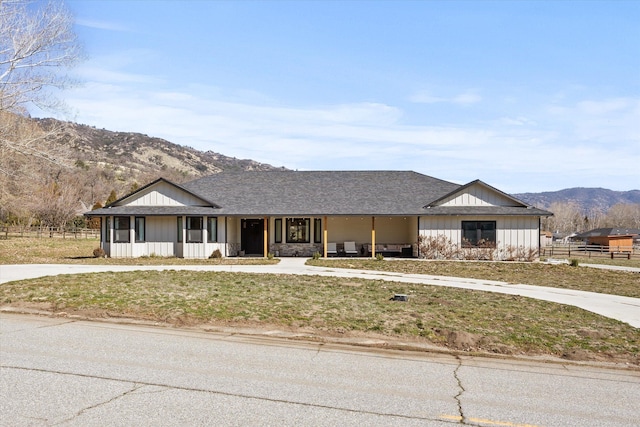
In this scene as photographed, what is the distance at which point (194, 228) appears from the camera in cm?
3005

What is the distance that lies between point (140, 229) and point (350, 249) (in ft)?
40.2

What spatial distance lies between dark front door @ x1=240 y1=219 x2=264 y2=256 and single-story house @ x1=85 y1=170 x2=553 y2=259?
62 millimetres

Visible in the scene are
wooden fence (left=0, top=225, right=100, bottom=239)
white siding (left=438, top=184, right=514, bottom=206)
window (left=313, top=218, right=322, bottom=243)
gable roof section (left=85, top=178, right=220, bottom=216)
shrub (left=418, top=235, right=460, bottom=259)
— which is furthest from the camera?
wooden fence (left=0, top=225, right=100, bottom=239)

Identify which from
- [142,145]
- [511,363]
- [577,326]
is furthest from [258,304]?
[142,145]

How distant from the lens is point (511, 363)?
27.4ft

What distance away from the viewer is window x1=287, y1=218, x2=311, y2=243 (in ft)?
105

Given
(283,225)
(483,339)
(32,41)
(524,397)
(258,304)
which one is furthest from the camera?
(283,225)

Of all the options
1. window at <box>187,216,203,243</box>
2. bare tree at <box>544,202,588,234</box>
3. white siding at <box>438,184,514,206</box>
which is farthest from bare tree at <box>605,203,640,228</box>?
window at <box>187,216,203,243</box>

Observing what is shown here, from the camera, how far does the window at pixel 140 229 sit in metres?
30.1

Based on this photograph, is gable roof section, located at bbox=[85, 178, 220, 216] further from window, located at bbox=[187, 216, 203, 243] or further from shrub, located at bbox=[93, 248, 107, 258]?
shrub, located at bbox=[93, 248, 107, 258]

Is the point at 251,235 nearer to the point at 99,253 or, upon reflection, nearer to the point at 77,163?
the point at 99,253

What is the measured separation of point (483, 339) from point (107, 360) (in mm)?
6328

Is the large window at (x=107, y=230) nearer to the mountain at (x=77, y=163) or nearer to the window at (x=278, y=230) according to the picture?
the mountain at (x=77, y=163)

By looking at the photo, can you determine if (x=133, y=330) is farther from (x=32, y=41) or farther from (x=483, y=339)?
(x=32, y=41)
